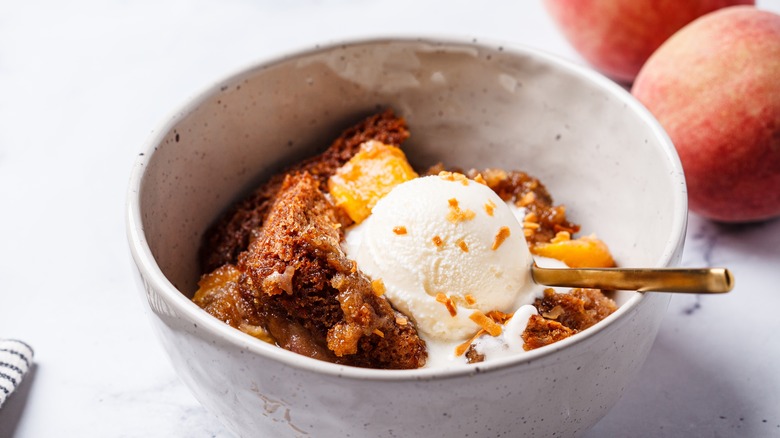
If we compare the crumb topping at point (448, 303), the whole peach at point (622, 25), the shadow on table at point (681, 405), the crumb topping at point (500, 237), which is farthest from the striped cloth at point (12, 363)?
the whole peach at point (622, 25)

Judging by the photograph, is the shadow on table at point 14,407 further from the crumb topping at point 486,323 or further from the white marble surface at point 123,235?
the crumb topping at point 486,323

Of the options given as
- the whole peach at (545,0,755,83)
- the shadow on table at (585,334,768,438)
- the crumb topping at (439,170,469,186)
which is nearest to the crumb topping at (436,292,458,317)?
the crumb topping at (439,170,469,186)

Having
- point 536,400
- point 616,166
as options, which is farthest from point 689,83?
point 536,400

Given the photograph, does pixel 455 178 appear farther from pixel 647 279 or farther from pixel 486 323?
pixel 647 279

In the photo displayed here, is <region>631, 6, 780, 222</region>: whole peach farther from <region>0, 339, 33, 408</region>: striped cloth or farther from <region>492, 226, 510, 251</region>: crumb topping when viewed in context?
<region>0, 339, 33, 408</region>: striped cloth

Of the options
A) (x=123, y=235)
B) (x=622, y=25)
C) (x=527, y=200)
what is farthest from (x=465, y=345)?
(x=622, y=25)

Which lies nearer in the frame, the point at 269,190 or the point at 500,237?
the point at 500,237
